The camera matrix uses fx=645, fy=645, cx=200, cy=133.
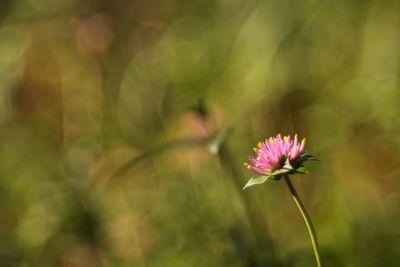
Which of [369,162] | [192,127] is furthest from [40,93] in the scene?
[369,162]

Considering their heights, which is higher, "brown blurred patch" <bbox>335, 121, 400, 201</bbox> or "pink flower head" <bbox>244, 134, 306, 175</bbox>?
"brown blurred patch" <bbox>335, 121, 400, 201</bbox>

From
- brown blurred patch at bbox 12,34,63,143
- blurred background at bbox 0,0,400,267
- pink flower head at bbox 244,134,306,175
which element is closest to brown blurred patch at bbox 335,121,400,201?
blurred background at bbox 0,0,400,267

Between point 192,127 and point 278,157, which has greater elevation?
point 192,127

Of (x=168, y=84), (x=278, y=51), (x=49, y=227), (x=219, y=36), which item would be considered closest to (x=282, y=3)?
(x=278, y=51)

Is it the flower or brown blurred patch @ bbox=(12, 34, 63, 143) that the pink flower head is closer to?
the flower

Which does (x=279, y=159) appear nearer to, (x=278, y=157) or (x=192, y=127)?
(x=278, y=157)

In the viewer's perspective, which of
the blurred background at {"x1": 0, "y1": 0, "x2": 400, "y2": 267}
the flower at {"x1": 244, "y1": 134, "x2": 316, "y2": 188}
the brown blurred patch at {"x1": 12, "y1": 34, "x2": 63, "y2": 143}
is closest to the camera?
the flower at {"x1": 244, "y1": 134, "x2": 316, "y2": 188}

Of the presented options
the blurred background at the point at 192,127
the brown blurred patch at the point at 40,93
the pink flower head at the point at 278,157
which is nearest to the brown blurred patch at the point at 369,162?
the blurred background at the point at 192,127

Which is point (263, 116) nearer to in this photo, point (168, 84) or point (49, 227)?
point (168, 84)
